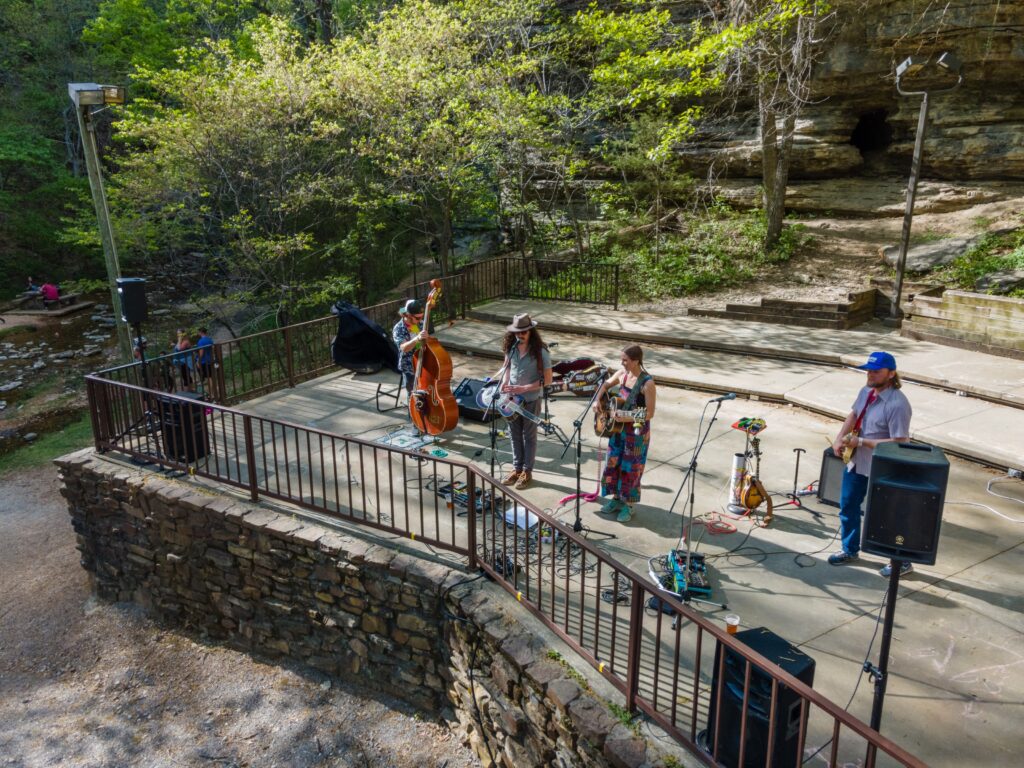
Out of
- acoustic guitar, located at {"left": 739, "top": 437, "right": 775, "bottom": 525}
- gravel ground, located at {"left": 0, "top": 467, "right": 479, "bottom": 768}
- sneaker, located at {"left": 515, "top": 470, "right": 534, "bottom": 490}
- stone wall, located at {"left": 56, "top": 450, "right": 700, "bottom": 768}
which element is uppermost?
acoustic guitar, located at {"left": 739, "top": 437, "right": 775, "bottom": 525}

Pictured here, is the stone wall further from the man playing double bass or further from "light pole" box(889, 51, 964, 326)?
"light pole" box(889, 51, 964, 326)

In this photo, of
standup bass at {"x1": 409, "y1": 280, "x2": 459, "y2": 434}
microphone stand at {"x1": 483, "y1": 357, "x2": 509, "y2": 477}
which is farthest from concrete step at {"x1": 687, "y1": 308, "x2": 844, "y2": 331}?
standup bass at {"x1": 409, "y1": 280, "x2": 459, "y2": 434}

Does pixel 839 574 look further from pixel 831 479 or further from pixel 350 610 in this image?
pixel 350 610

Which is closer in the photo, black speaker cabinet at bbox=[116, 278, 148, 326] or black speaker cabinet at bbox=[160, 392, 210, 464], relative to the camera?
black speaker cabinet at bbox=[160, 392, 210, 464]

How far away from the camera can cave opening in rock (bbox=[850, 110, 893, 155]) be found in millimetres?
19781

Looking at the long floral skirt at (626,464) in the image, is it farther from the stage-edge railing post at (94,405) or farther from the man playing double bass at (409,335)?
the stage-edge railing post at (94,405)

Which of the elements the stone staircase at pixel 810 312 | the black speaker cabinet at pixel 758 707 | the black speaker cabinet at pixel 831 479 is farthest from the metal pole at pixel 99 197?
the stone staircase at pixel 810 312

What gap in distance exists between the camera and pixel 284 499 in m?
6.94

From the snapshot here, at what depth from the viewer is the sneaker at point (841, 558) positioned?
5812 millimetres

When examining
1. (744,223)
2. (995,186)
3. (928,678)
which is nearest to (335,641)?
(928,678)

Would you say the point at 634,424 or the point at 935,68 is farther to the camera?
the point at 935,68

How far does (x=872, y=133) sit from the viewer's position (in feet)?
66.2

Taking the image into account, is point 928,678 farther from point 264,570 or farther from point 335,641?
point 264,570

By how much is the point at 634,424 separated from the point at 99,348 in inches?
831
